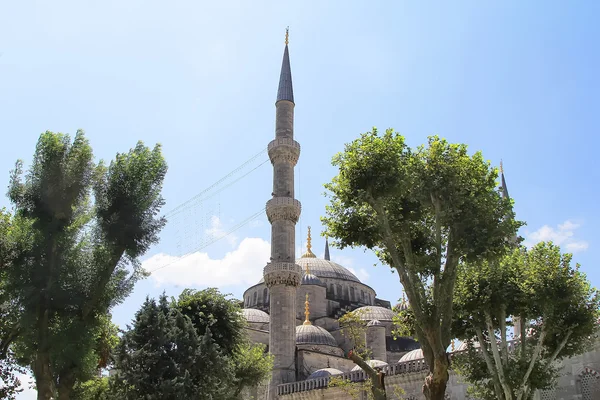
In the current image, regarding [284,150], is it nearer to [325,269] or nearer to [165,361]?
[325,269]

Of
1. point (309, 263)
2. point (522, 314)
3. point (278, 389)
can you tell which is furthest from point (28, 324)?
point (309, 263)

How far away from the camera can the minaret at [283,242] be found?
27.5 m

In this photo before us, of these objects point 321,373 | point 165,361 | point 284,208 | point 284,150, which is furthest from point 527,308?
point 284,150

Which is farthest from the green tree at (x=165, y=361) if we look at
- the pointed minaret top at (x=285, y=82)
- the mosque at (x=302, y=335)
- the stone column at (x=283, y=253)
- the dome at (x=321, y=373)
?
the pointed minaret top at (x=285, y=82)

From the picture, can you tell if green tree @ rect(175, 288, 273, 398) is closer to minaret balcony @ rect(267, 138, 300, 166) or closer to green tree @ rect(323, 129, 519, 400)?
green tree @ rect(323, 129, 519, 400)

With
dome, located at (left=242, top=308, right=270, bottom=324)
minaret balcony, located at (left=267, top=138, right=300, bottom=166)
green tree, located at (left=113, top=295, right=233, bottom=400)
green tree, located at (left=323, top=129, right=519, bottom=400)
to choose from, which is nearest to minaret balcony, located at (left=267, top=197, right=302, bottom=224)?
minaret balcony, located at (left=267, top=138, right=300, bottom=166)

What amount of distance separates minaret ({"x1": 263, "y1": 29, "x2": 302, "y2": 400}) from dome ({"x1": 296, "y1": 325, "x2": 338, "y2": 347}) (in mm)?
4706

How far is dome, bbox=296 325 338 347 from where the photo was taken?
1299 inches

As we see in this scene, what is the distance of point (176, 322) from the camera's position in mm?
15344

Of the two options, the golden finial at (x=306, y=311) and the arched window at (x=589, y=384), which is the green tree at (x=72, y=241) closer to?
the arched window at (x=589, y=384)

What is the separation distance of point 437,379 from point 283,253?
60.2ft

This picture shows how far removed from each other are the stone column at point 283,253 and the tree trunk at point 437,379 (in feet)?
53.7

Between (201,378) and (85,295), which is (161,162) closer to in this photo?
(85,295)

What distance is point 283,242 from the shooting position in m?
29.2
